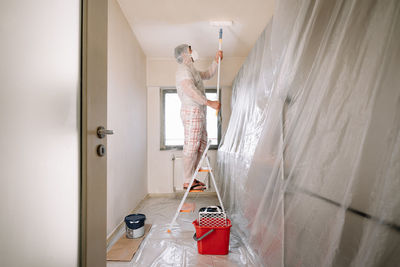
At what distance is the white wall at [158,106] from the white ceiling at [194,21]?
299mm

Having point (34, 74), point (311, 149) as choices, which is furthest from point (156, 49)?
point (311, 149)

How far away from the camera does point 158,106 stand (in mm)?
3498

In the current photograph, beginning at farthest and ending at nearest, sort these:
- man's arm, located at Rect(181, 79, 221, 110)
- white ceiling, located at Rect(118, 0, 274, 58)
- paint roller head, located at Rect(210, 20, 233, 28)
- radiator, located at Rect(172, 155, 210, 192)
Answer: radiator, located at Rect(172, 155, 210, 192), paint roller head, located at Rect(210, 20, 233, 28), man's arm, located at Rect(181, 79, 221, 110), white ceiling, located at Rect(118, 0, 274, 58)

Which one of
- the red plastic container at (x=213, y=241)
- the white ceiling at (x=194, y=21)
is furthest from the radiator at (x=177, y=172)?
the red plastic container at (x=213, y=241)

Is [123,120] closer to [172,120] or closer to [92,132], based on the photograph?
[172,120]

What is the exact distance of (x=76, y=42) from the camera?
2.58 ft

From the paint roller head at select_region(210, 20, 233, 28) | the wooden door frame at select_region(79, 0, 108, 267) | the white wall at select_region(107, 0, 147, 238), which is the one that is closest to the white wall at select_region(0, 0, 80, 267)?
the wooden door frame at select_region(79, 0, 108, 267)

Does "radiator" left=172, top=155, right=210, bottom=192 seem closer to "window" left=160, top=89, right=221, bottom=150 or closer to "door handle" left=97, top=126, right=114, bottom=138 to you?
"window" left=160, top=89, right=221, bottom=150

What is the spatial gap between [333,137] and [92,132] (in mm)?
831

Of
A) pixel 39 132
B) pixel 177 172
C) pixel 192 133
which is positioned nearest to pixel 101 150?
pixel 39 132

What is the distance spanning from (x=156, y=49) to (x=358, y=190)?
3125mm

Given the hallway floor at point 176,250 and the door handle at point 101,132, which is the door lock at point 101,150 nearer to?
the door handle at point 101,132

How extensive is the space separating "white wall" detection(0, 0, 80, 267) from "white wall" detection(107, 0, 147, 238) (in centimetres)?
111

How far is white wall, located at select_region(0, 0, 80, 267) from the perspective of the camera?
0.54 meters
